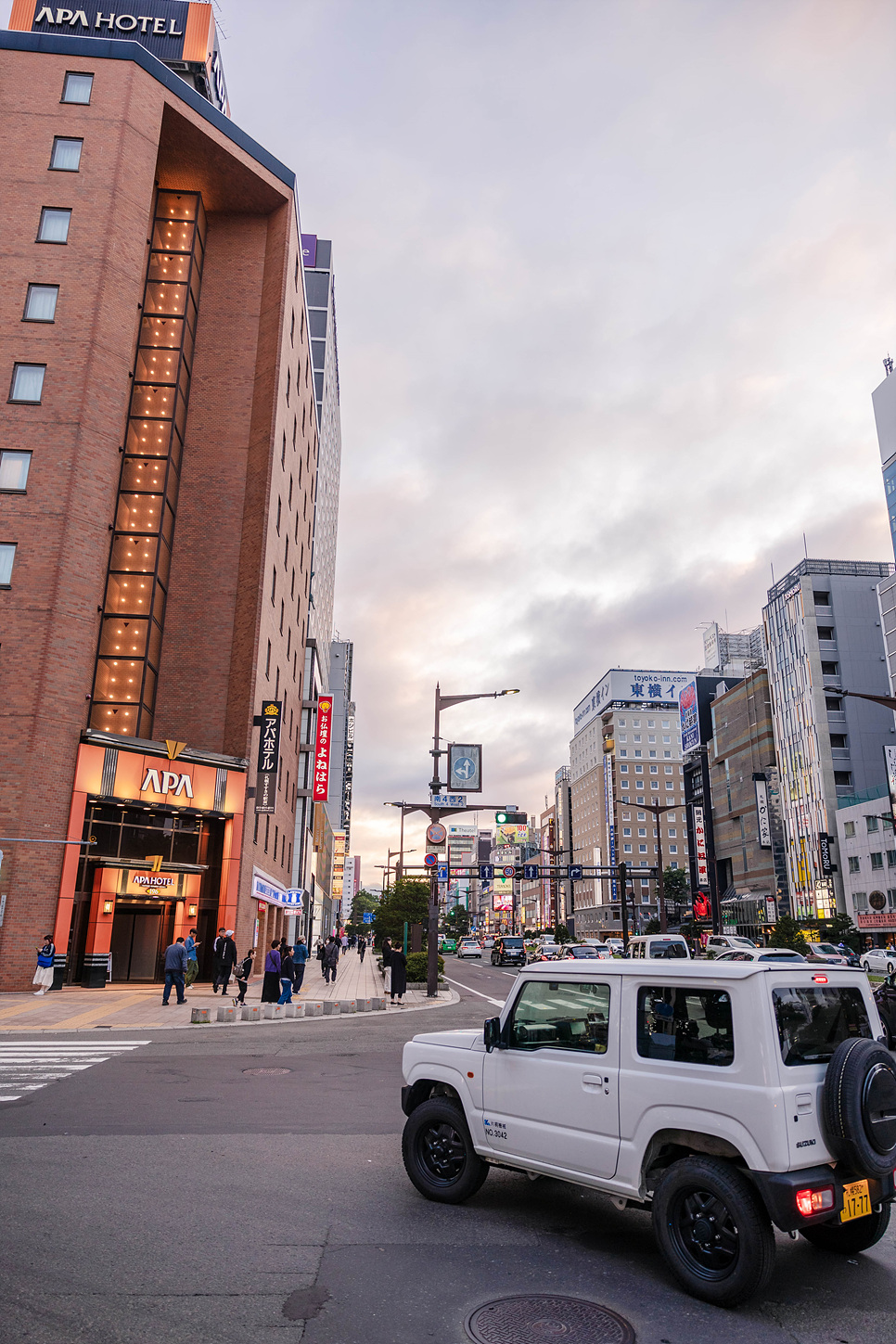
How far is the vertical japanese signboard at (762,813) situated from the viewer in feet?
331

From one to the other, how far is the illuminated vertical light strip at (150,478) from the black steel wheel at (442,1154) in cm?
2725

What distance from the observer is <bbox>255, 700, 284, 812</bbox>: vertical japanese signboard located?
33250 mm

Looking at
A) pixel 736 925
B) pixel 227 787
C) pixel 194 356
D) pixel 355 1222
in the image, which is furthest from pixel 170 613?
pixel 736 925

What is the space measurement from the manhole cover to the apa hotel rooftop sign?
51.5 m

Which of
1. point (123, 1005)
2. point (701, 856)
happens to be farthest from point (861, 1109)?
point (701, 856)

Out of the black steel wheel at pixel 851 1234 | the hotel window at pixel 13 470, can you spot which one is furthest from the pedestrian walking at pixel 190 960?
the black steel wheel at pixel 851 1234

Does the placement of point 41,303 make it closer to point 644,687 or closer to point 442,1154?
point 442,1154

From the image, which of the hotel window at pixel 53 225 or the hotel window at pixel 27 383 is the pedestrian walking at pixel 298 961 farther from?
the hotel window at pixel 53 225

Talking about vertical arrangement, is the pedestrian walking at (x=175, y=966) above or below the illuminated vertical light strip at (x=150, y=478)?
below

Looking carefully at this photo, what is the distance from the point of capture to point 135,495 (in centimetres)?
3538

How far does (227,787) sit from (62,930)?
26.9ft

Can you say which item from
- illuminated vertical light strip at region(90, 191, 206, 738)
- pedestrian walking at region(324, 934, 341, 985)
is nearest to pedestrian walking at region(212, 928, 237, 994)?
illuminated vertical light strip at region(90, 191, 206, 738)

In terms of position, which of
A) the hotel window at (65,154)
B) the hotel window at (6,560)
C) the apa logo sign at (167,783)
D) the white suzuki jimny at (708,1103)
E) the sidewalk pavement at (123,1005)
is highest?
the hotel window at (65,154)

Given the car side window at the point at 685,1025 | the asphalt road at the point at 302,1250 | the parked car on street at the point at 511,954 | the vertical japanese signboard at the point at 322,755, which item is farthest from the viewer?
the vertical japanese signboard at the point at 322,755
